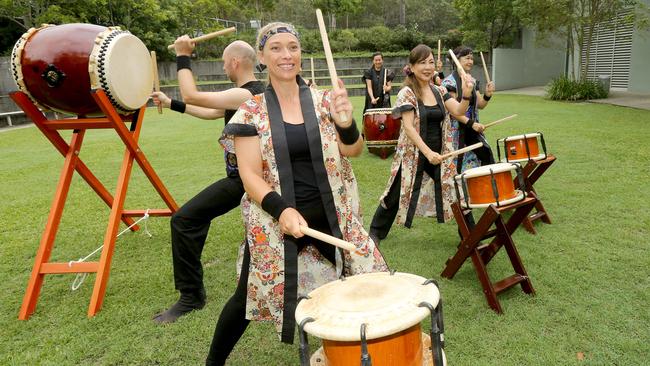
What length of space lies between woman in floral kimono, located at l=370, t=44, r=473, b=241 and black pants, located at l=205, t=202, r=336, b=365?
6.05 feet

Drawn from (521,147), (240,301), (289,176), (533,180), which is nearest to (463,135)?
(521,147)

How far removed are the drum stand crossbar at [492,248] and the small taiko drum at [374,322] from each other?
1502 mm

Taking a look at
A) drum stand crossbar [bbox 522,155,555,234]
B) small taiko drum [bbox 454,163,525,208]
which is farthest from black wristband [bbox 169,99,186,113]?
drum stand crossbar [bbox 522,155,555,234]

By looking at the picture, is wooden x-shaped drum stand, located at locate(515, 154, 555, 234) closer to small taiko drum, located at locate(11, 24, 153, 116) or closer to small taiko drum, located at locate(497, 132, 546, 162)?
small taiko drum, located at locate(497, 132, 546, 162)

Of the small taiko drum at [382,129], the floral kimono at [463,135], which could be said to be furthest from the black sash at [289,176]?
the small taiko drum at [382,129]

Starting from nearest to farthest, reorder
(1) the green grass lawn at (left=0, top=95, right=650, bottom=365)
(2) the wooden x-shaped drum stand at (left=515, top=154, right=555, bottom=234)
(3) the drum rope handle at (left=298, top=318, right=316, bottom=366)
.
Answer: (3) the drum rope handle at (left=298, top=318, right=316, bottom=366)
(1) the green grass lawn at (left=0, top=95, right=650, bottom=365)
(2) the wooden x-shaped drum stand at (left=515, top=154, right=555, bottom=234)

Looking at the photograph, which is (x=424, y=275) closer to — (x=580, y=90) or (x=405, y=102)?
(x=405, y=102)

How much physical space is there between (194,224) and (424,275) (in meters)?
1.75

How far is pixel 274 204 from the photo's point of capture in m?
1.93

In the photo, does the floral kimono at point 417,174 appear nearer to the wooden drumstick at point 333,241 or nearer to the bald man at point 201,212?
the bald man at point 201,212

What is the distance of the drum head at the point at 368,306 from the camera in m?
1.43

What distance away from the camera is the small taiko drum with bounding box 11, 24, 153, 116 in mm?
3211

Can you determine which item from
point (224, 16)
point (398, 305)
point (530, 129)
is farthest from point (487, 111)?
point (224, 16)

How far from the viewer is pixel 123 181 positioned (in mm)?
3584
